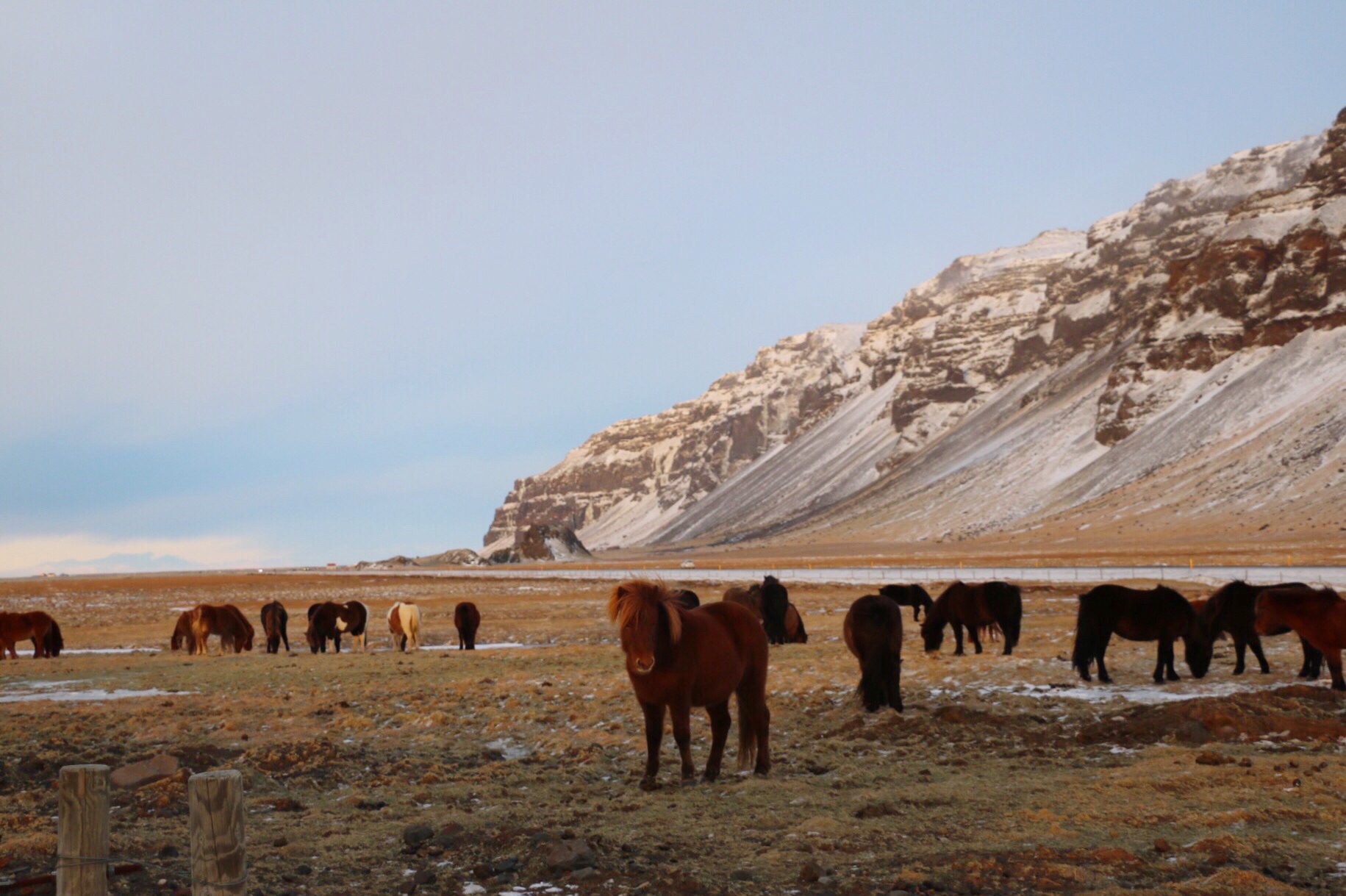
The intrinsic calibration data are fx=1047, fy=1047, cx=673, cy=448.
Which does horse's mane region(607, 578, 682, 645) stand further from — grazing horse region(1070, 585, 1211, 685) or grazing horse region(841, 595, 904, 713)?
grazing horse region(1070, 585, 1211, 685)

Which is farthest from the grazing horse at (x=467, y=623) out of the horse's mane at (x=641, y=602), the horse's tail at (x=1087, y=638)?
the horse's mane at (x=641, y=602)

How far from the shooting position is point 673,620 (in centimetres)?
1138

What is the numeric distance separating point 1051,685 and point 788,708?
4580 mm

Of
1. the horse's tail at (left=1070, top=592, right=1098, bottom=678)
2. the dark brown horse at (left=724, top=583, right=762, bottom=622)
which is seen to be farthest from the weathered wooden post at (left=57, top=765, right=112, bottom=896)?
the dark brown horse at (left=724, top=583, right=762, bottom=622)

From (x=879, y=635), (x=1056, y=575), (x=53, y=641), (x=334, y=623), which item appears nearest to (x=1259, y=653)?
(x=879, y=635)

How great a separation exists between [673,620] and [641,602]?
1.30ft

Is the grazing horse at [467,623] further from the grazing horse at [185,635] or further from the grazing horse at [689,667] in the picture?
the grazing horse at [689,667]

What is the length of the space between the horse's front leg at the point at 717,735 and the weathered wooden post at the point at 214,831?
654 centimetres

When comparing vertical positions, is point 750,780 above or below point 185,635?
below

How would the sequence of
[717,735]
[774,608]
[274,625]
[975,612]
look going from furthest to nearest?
1. [274,625]
2. [774,608]
3. [975,612]
4. [717,735]

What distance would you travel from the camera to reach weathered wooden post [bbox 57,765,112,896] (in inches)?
244

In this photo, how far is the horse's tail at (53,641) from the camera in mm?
29891

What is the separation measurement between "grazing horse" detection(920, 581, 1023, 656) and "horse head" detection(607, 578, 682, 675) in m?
12.5

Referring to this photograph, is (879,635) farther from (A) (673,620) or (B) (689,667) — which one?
(A) (673,620)
